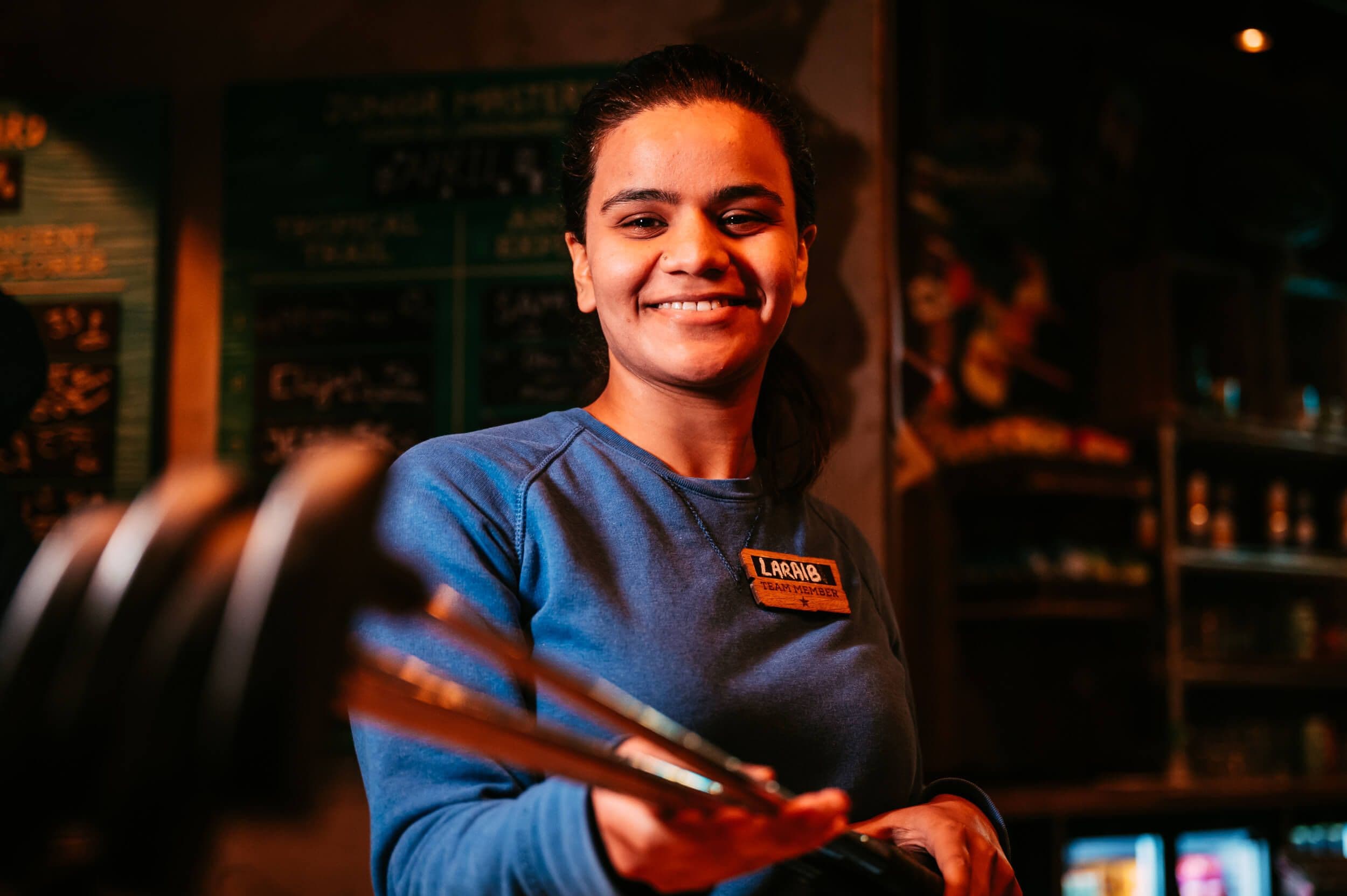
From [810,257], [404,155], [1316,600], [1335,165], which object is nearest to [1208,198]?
[1335,165]

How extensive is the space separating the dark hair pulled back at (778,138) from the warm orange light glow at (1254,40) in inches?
133

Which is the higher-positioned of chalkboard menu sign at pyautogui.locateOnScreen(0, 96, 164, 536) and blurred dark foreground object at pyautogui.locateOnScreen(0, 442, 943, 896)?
chalkboard menu sign at pyautogui.locateOnScreen(0, 96, 164, 536)

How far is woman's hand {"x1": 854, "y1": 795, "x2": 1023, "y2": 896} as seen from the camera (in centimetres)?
107

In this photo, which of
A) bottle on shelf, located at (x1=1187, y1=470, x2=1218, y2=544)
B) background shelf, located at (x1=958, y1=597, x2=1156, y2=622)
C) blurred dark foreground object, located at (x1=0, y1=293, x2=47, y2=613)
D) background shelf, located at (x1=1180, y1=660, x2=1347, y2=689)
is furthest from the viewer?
bottle on shelf, located at (x1=1187, y1=470, x2=1218, y2=544)

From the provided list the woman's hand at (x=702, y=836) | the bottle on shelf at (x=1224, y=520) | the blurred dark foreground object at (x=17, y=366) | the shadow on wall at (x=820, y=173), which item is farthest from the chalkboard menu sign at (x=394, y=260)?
the bottle on shelf at (x=1224, y=520)

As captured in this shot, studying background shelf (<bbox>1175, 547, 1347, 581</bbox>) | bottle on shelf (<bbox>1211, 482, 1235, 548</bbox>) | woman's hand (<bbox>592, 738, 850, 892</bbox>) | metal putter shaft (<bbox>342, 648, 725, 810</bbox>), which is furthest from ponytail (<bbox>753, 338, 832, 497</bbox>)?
bottle on shelf (<bbox>1211, 482, 1235, 548</bbox>)

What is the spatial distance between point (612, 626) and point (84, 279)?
5.79 ft

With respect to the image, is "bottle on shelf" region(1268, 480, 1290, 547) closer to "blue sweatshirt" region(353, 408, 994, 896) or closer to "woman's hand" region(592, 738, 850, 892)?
"blue sweatshirt" region(353, 408, 994, 896)

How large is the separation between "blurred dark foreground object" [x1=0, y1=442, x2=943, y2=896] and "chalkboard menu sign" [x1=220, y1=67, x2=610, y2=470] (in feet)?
6.23

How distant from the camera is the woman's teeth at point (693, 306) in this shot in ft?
3.88

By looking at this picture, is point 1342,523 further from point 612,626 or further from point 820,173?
point 612,626

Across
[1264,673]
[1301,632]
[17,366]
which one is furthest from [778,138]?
[1301,632]

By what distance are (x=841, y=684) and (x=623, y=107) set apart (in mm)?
660

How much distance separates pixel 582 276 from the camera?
4.45 ft
